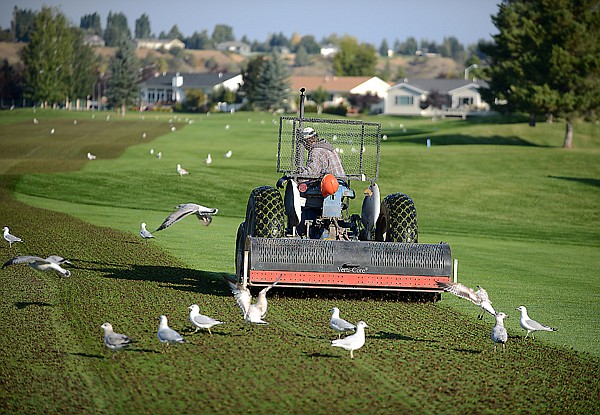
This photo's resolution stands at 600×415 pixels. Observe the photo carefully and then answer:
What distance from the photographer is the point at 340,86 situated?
549ft

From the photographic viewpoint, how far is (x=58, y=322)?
1404 centimetres

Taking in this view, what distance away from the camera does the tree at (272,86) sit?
137 metres

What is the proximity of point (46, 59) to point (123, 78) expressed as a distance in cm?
1127

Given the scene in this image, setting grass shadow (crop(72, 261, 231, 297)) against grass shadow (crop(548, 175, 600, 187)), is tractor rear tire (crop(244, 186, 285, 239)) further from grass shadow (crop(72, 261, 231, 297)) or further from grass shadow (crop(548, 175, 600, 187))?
grass shadow (crop(548, 175, 600, 187))

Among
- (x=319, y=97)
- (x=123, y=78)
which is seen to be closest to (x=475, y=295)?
(x=123, y=78)

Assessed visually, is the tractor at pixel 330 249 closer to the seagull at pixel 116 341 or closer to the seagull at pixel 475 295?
the seagull at pixel 475 295

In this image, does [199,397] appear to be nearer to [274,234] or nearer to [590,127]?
[274,234]

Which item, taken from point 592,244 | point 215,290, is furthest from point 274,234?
point 592,244

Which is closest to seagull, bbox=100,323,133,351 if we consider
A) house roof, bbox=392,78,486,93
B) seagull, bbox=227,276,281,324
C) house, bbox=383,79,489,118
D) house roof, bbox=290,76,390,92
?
seagull, bbox=227,276,281,324

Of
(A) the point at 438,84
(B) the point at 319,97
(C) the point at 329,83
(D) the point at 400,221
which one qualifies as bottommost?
(D) the point at 400,221

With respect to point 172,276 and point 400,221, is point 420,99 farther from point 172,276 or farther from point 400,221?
point 400,221

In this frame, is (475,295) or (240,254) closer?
(475,295)

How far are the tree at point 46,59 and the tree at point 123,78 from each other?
6.52 m

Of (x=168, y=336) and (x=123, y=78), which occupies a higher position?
(x=123, y=78)
